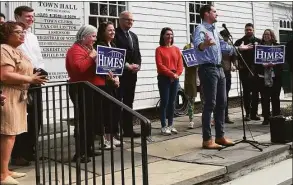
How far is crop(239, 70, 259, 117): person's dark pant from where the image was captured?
8805 mm

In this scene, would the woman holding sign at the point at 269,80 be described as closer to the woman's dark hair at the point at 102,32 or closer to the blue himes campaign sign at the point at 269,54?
the blue himes campaign sign at the point at 269,54

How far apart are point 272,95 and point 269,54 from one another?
3.18ft

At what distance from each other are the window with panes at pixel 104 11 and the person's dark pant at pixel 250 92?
2.91m

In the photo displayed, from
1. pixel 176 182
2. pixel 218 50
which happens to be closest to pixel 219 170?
pixel 176 182

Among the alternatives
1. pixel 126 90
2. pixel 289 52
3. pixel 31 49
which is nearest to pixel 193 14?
pixel 289 52

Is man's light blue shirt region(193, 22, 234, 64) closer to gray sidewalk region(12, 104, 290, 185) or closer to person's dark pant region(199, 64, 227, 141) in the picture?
person's dark pant region(199, 64, 227, 141)

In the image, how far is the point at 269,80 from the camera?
8.08m

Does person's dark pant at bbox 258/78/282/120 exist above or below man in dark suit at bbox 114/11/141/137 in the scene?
below

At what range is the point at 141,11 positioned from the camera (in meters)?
9.41

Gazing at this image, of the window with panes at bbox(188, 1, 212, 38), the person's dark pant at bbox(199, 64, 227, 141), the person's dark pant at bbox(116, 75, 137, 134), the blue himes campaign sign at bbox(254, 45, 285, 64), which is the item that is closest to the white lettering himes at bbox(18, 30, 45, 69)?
the person's dark pant at bbox(116, 75, 137, 134)

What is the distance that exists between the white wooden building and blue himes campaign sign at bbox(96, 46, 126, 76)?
2.22m

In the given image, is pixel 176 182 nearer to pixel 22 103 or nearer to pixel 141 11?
pixel 22 103

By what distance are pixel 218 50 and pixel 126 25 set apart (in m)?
1.61

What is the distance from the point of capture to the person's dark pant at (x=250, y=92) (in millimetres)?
8805
